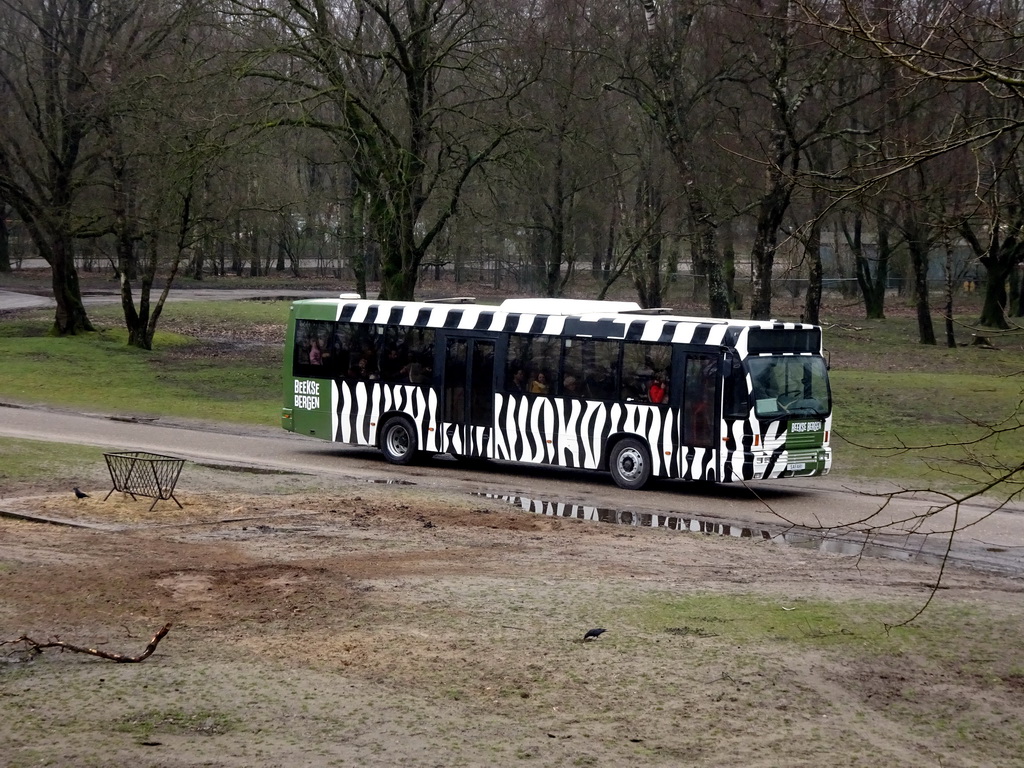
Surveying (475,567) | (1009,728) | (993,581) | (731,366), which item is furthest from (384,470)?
(1009,728)

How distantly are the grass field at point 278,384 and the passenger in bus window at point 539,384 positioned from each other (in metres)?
4.68

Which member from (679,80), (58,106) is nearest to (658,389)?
(679,80)

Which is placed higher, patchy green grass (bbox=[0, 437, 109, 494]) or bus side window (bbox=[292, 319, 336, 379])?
bus side window (bbox=[292, 319, 336, 379])

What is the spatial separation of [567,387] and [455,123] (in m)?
14.3

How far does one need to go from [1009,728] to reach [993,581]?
5.34 m

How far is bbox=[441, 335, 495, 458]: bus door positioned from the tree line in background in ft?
20.6

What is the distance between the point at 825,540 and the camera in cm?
1554

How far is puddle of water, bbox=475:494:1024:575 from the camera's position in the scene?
14.5m

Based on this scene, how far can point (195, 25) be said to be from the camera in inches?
1243

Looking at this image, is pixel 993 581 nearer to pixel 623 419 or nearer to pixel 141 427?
pixel 623 419

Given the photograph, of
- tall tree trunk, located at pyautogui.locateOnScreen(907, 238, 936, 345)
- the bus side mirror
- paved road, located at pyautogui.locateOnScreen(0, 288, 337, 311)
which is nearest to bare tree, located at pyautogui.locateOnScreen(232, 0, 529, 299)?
the bus side mirror

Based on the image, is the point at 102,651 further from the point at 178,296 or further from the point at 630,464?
the point at 178,296

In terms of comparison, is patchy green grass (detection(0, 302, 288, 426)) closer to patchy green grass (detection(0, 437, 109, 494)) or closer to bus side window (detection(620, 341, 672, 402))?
patchy green grass (detection(0, 437, 109, 494))

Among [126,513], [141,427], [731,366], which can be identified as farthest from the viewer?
[141,427]
